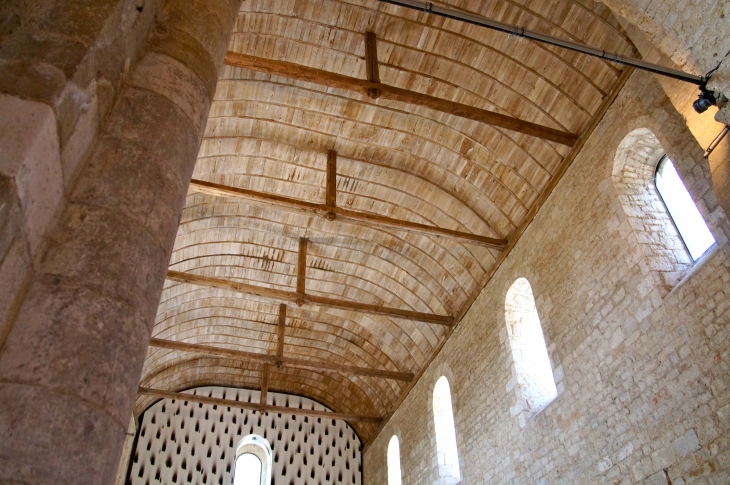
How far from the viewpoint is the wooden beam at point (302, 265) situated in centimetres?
1016

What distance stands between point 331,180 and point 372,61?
2.22 m

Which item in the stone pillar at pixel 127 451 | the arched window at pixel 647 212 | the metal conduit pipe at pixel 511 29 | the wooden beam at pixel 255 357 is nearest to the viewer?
the metal conduit pipe at pixel 511 29

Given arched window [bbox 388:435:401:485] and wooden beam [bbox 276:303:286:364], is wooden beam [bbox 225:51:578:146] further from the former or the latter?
arched window [bbox 388:435:401:485]

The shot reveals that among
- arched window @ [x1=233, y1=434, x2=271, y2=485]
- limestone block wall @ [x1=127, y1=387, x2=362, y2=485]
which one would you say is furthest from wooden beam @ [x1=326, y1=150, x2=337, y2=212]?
arched window @ [x1=233, y1=434, x2=271, y2=485]

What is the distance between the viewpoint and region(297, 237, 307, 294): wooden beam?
10164 mm

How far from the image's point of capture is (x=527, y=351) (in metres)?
8.30

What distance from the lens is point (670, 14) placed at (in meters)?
4.76

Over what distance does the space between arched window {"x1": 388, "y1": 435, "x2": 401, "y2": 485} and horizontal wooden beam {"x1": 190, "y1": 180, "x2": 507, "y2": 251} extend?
635 cm

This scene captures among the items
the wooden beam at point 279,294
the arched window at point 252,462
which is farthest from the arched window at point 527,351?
the arched window at point 252,462

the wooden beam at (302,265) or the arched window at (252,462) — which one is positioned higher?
the wooden beam at (302,265)

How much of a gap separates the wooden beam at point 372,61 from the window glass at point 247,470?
35.7ft

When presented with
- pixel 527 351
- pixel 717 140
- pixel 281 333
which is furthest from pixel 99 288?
pixel 281 333

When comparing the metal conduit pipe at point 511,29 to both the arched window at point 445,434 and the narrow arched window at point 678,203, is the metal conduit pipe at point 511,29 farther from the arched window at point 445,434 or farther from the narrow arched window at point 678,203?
the arched window at point 445,434

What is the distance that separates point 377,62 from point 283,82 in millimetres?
1677
